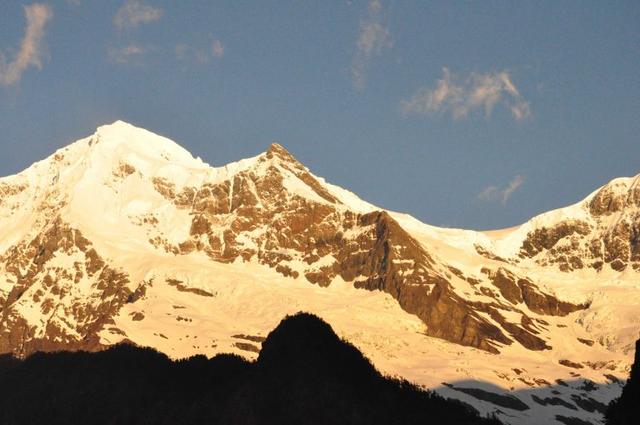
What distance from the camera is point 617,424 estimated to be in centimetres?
18300

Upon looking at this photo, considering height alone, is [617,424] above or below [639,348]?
below

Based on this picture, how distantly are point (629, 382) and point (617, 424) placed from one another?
9.20 m

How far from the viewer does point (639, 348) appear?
190m

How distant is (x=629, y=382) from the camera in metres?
190

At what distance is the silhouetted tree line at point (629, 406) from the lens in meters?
181

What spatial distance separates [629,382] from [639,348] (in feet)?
16.9

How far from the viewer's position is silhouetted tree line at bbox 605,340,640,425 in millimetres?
181125

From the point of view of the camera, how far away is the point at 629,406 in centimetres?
18400

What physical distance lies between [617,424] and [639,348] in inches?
524
